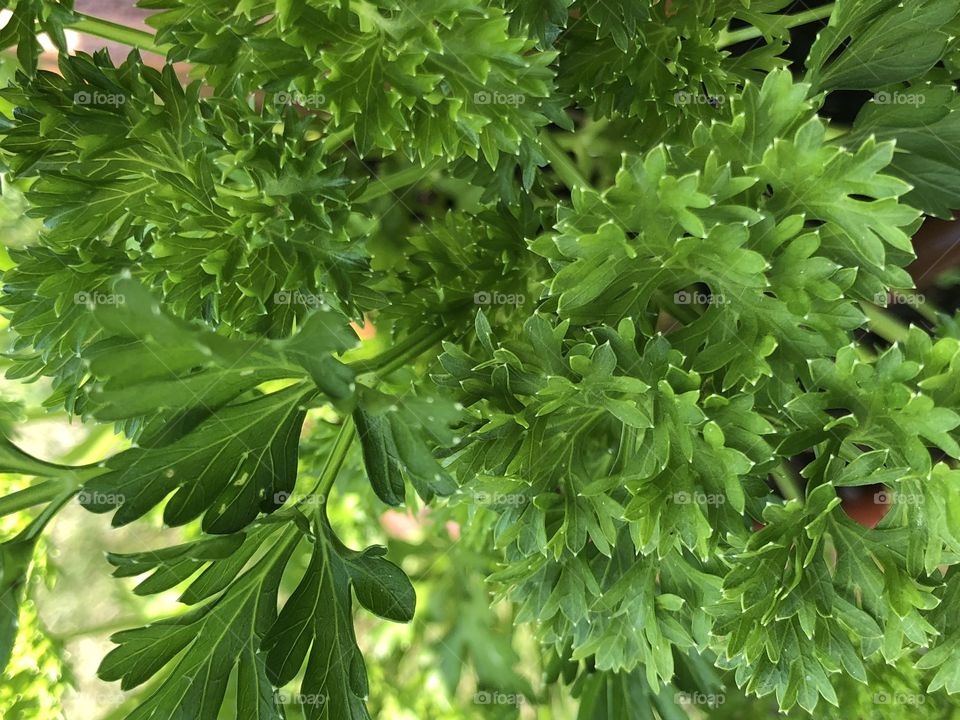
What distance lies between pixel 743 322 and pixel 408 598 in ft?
1.11

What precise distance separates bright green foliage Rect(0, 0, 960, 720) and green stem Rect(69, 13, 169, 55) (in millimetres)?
117

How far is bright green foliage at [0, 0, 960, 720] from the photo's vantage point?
0.56m

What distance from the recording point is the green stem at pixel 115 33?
73 centimetres

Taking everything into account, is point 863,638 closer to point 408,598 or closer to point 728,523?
point 728,523
